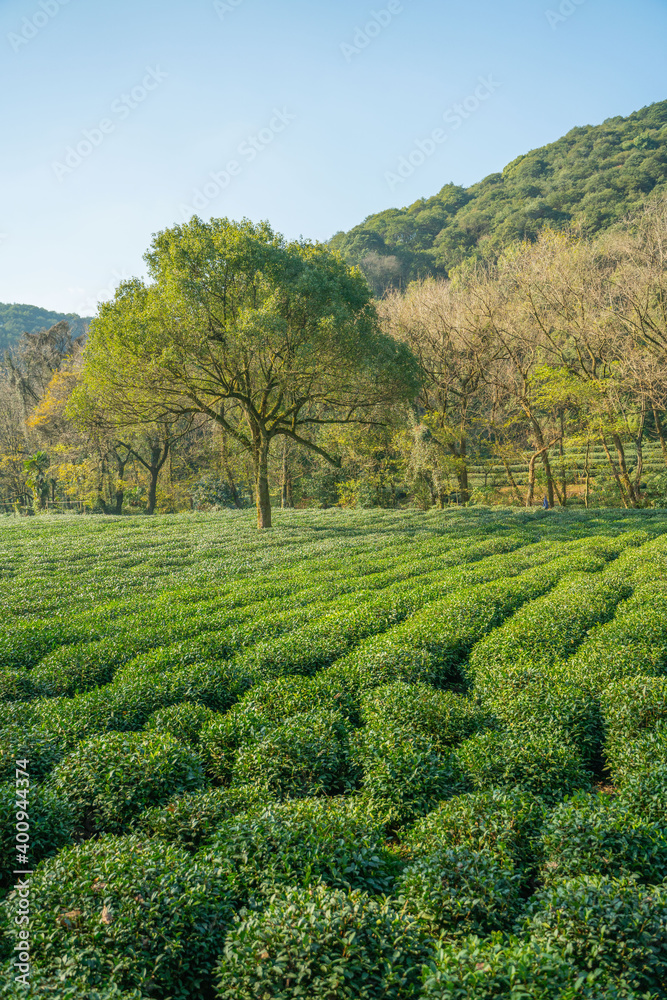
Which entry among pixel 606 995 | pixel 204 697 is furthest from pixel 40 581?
pixel 606 995

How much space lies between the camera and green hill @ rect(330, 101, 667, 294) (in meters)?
63.9

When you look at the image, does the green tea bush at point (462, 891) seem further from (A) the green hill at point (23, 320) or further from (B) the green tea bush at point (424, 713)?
(A) the green hill at point (23, 320)

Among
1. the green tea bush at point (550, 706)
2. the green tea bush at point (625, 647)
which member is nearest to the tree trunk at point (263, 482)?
the green tea bush at point (625, 647)

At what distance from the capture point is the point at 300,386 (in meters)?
25.2

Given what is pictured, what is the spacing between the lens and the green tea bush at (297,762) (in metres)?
6.31

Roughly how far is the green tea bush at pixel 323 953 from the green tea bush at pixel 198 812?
4.27 feet

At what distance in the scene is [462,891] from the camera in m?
4.54

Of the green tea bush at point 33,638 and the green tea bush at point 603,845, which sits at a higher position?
the green tea bush at point 33,638

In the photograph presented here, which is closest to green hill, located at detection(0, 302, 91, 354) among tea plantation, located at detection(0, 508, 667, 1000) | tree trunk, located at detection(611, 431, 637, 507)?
tree trunk, located at detection(611, 431, 637, 507)

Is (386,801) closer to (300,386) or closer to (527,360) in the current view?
(300,386)

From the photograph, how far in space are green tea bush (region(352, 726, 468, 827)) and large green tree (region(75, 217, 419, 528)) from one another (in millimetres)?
17139

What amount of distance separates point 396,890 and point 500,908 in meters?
0.88

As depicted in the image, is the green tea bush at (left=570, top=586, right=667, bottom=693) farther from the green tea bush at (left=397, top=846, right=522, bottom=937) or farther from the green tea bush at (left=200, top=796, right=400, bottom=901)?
the green tea bush at (left=200, top=796, right=400, bottom=901)

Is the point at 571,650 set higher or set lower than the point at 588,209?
lower
